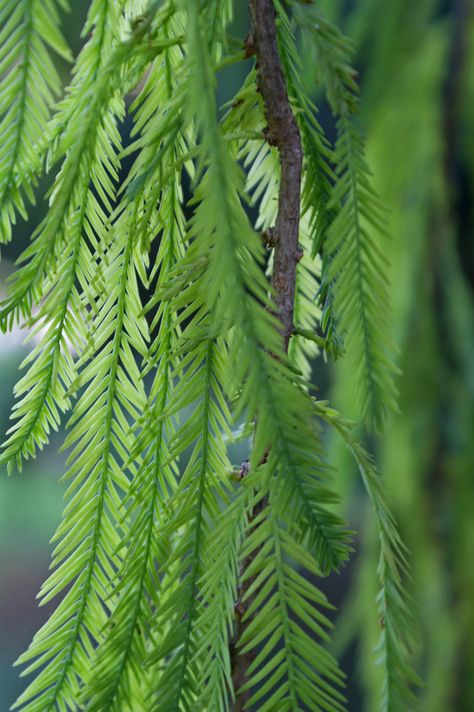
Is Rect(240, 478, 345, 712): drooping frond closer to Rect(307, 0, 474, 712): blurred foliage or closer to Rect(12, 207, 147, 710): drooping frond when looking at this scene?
Rect(12, 207, 147, 710): drooping frond

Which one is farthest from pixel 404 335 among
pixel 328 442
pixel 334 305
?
pixel 334 305

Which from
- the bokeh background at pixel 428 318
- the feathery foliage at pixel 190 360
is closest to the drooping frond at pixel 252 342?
the feathery foliage at pixel 190 360

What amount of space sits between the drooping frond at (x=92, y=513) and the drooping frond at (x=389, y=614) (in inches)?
3.4

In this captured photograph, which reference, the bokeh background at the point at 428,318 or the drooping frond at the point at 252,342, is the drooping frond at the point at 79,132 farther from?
the bokeh background at the point at 428,318

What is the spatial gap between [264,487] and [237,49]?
18 cm

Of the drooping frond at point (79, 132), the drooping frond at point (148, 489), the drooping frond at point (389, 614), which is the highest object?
the drooping frond at point (79, 132)

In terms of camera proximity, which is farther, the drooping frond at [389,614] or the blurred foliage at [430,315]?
the blurred foliage at [430,315]

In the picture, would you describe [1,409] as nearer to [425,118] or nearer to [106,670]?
[425,118]

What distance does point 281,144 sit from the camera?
0.30 metres

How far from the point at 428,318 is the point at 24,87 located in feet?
1.81

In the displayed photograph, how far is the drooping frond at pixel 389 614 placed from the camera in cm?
29

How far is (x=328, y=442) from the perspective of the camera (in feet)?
2.73

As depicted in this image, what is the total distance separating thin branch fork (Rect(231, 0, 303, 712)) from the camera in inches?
11.6

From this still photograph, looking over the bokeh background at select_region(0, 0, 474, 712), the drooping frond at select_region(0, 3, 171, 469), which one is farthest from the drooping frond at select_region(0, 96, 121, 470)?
the bokeh background at select_region(0, 0, 474, 712)
